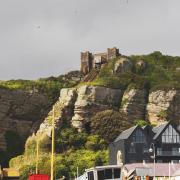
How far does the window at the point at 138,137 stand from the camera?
10556 centimetres

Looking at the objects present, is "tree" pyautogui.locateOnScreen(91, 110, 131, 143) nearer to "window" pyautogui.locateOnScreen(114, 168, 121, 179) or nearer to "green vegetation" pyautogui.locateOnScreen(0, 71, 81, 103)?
"green vegetation" pyautogui.locateOnScreen(0, 71, 81, 103)

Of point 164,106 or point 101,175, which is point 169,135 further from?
point 101,175

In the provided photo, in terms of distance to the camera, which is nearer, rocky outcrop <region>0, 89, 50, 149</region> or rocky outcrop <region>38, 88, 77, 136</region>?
rocky outcrop <region>38, 88, 77, 136</region>

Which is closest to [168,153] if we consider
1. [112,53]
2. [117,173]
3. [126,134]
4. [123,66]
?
[126,134]

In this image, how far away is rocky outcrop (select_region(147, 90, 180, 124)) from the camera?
12175 cm

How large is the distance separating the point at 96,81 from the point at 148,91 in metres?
10.3

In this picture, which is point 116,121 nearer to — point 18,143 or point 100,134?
point 100,134

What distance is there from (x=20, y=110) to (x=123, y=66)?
22.5m

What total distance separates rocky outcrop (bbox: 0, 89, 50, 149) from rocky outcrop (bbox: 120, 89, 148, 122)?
649 inches

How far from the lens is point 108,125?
118 meters

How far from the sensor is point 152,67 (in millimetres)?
136125

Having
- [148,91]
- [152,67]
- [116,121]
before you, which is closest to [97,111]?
[116,121]

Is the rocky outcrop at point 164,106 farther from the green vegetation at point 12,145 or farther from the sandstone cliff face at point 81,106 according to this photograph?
the green vegetation at point 12,145

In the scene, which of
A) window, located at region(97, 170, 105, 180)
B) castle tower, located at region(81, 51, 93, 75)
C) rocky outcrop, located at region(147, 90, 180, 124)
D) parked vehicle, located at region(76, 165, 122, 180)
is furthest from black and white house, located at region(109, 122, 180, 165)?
parked vehicle, located at region(76, 165, 122, 180)
